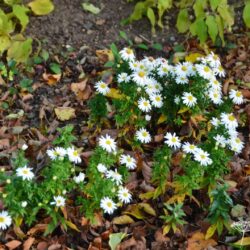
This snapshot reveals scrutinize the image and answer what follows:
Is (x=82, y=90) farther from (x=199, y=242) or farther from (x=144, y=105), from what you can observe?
(x=199, y=242)

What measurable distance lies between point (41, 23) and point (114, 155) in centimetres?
166

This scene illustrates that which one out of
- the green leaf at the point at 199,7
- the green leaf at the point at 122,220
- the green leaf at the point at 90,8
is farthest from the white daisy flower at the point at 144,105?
the green leaf at the point at 90,8

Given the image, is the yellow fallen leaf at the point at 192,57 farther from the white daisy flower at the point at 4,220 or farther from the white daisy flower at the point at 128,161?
the white daisy flower at the point at 4,220

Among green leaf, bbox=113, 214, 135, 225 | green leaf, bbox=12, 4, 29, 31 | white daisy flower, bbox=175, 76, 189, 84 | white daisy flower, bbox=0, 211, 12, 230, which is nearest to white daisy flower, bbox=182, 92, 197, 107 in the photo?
white daisy flower, bbox=175, 76, 189, 84

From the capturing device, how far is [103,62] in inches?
167

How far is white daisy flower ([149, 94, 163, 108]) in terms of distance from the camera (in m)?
→ 3.48

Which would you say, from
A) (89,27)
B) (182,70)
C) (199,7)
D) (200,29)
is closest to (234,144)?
(182,70)

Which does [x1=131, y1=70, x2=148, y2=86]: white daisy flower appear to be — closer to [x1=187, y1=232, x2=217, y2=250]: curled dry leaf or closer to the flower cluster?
the flower cluster

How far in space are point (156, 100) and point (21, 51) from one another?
3.98 feet

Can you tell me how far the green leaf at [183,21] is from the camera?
14.2ft

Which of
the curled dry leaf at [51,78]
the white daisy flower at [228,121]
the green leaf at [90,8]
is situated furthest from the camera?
the green leaf at [90,8]

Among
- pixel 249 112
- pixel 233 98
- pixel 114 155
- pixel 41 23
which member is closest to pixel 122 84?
pixel 114 155

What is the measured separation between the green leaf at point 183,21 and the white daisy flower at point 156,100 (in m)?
1.05

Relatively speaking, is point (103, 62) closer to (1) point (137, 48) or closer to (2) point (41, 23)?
(1) point (137, 48)
